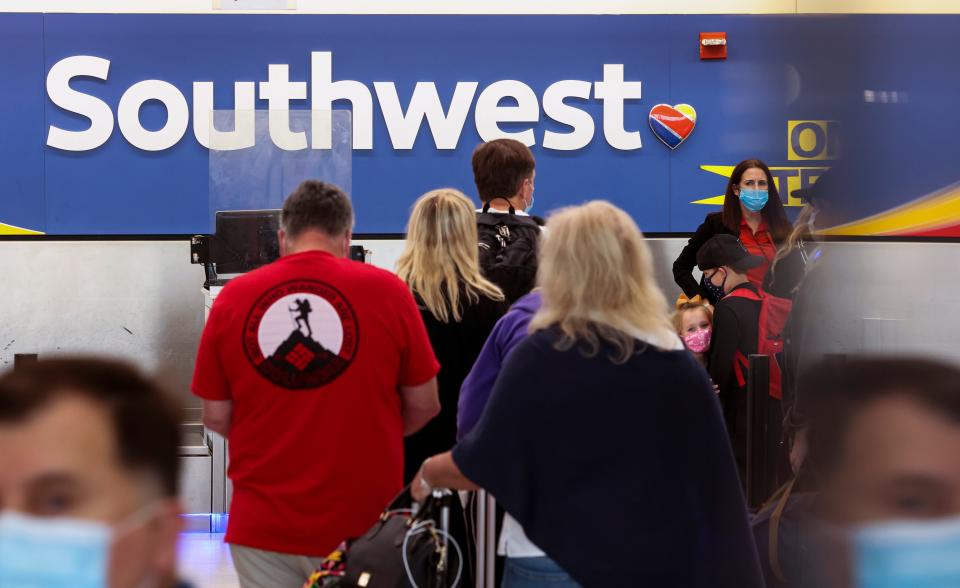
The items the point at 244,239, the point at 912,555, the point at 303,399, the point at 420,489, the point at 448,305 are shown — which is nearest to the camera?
the point at 912,555

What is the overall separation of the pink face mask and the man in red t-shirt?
1.98 meters

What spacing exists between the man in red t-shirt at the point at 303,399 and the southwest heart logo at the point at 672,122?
5040 millimetres

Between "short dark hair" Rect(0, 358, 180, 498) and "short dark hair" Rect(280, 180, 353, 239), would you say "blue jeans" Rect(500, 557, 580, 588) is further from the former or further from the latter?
"short dark hair" Rect(0, 358, 180, 498)

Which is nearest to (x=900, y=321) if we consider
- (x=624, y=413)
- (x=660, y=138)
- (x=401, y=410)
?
(x=624, y=413)

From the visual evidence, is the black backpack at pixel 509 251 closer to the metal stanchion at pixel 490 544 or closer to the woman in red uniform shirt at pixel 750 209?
the metal stanchion at pixel 490 544

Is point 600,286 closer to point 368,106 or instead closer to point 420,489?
point 420,489

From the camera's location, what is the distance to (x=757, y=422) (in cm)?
274

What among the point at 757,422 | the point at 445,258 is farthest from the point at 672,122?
the point at 757,422

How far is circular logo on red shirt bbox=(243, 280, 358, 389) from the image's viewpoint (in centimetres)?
243

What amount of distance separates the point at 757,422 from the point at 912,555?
229 centimetres

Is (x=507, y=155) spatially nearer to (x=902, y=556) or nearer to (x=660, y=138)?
(x=902, y=556)

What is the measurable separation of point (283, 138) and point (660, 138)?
9.45 ft

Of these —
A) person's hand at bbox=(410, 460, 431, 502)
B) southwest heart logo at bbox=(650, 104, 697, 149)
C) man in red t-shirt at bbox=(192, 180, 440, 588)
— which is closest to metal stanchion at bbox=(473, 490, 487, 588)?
man in red t-shirt at bbox=(192, 180, 440, 588)

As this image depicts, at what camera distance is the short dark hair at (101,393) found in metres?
0.56
